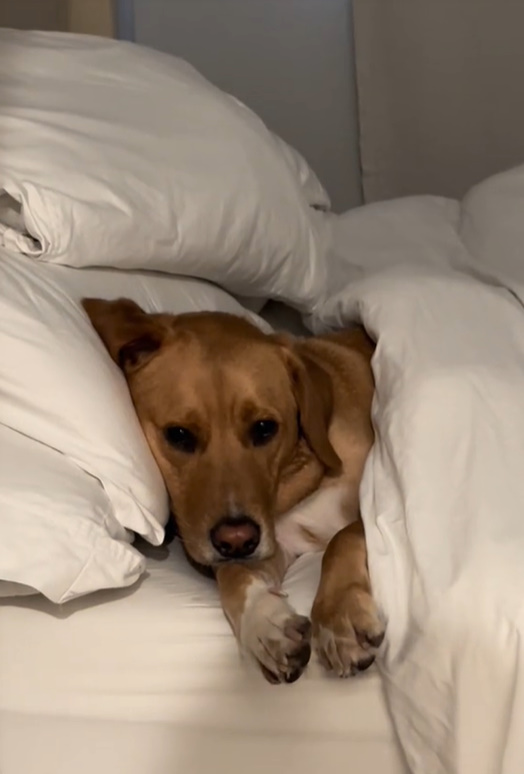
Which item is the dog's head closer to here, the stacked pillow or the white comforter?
the stacked pillow

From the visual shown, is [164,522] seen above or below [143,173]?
below

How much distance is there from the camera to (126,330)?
1.44 m

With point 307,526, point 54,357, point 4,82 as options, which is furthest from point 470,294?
point 4,82

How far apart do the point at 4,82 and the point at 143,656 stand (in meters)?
1.08

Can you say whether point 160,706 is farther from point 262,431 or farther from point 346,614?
point 262,431

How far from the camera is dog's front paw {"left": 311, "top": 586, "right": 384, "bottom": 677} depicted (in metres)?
1.11

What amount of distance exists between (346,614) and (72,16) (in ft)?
6.87

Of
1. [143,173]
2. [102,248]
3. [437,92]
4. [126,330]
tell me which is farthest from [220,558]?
[437,92]

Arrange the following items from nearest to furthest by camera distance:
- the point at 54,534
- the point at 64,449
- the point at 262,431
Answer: the point at 54,534, the point at 64,449, the point at 262,431

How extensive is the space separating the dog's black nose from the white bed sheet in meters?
0.15

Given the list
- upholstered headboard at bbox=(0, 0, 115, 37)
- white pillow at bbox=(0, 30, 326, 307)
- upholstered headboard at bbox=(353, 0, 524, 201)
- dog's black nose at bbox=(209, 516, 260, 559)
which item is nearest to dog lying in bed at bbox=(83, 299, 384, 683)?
dog's black nose at bbox=(209, 516, 260, 559)

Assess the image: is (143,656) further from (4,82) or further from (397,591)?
(4,82)

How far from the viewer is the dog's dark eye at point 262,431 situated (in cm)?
145

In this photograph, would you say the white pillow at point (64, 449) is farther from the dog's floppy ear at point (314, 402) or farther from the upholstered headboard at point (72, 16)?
the upholstered headboard at point (72, 16)
